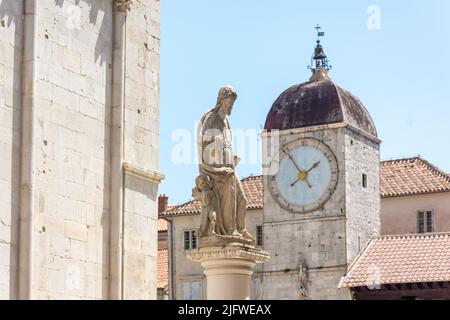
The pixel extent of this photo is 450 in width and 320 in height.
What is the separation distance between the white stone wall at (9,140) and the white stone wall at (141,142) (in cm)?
214

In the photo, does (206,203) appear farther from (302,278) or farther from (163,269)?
(163,269)

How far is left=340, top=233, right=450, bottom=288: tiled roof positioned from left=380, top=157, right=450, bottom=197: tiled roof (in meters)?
3.41

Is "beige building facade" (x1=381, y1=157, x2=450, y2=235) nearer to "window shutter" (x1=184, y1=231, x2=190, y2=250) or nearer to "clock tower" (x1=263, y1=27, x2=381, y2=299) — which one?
"clock tower" (x1=263, y1=27, x2=381, y2=299)

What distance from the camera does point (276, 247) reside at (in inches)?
1892

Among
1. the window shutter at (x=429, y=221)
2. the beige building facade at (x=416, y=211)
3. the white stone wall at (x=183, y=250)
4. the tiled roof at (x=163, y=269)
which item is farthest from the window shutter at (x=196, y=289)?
the window shutter at (x=429, y=221)

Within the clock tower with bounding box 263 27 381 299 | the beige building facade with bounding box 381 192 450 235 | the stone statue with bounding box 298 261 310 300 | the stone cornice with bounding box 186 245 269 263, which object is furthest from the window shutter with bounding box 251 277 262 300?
the stone cornice with bounding box 186 245 269 263

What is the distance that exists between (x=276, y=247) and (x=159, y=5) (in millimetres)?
30037

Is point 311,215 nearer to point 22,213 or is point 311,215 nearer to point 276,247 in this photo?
point 276,247

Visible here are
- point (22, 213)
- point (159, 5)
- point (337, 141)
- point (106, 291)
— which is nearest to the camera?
point (22, 213)

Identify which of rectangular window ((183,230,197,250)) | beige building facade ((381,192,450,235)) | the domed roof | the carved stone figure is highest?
the domed roof

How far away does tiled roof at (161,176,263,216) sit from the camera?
5119 cm
